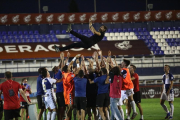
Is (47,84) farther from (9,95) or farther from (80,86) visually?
(9,95)

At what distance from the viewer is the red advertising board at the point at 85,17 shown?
113ft

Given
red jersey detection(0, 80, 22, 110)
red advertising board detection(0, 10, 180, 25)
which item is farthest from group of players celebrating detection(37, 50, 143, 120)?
red advertising board detection(0, 10, 180, 25)

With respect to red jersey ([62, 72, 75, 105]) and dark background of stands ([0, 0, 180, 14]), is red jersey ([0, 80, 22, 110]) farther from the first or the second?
dark background of stands ([0, 0, 180, 14])

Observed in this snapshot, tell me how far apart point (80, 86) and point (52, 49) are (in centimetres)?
2185

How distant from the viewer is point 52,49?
32.3 metres

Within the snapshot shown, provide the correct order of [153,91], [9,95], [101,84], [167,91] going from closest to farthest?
[9,95] < [101,84] < [167,91] < [153,91]

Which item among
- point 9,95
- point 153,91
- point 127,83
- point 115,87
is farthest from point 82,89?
point 153,91

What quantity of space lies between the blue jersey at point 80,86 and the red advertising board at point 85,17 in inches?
951

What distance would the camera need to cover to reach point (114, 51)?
108 feet

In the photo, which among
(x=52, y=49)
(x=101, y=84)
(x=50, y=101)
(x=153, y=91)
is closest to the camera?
(x=50, y=101)

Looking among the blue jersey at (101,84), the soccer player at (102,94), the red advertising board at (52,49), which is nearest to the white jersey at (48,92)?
the soccer player at (102,94)

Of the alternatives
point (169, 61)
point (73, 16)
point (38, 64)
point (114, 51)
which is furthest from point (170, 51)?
point (38, 64)

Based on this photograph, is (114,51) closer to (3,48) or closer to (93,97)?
(3,48)

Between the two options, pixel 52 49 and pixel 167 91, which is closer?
pixel 167 91
